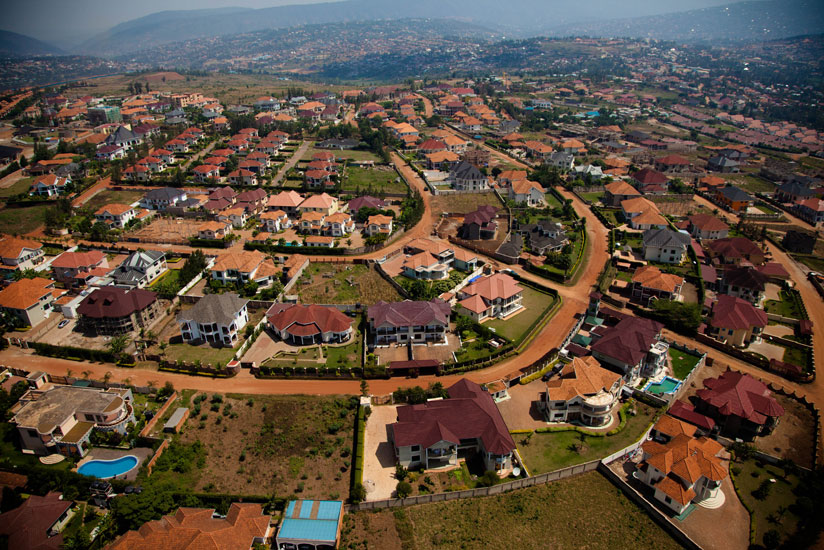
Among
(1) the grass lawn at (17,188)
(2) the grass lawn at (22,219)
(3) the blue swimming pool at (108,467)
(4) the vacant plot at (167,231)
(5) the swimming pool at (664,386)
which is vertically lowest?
(5) the swimming pool at (664,386)

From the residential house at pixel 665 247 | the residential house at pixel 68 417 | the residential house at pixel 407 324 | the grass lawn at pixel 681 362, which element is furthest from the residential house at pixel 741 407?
the residential house at pixel 68 417

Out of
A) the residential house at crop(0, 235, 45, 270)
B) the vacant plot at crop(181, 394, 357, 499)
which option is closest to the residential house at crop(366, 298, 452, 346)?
the vacant plot at crop(181, 394, 357, 499)

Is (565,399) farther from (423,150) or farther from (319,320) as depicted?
(423,150)

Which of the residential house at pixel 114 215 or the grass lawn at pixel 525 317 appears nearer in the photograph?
the grass lawn at pixel 525 317

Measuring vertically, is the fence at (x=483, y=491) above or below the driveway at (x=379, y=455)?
above

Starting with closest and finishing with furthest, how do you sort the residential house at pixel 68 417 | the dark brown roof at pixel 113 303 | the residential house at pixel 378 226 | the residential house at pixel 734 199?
the residential house at pixel 68 417 < the dark brown roof at pixel 113 303 < the residential house at pixel 378 226 < the residential house at pixel 734 199

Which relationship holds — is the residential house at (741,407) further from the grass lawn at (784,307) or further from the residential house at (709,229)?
the residential house at (709,229)

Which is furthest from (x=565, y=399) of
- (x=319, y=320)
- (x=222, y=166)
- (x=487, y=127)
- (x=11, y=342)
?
(x=487, y=127)
